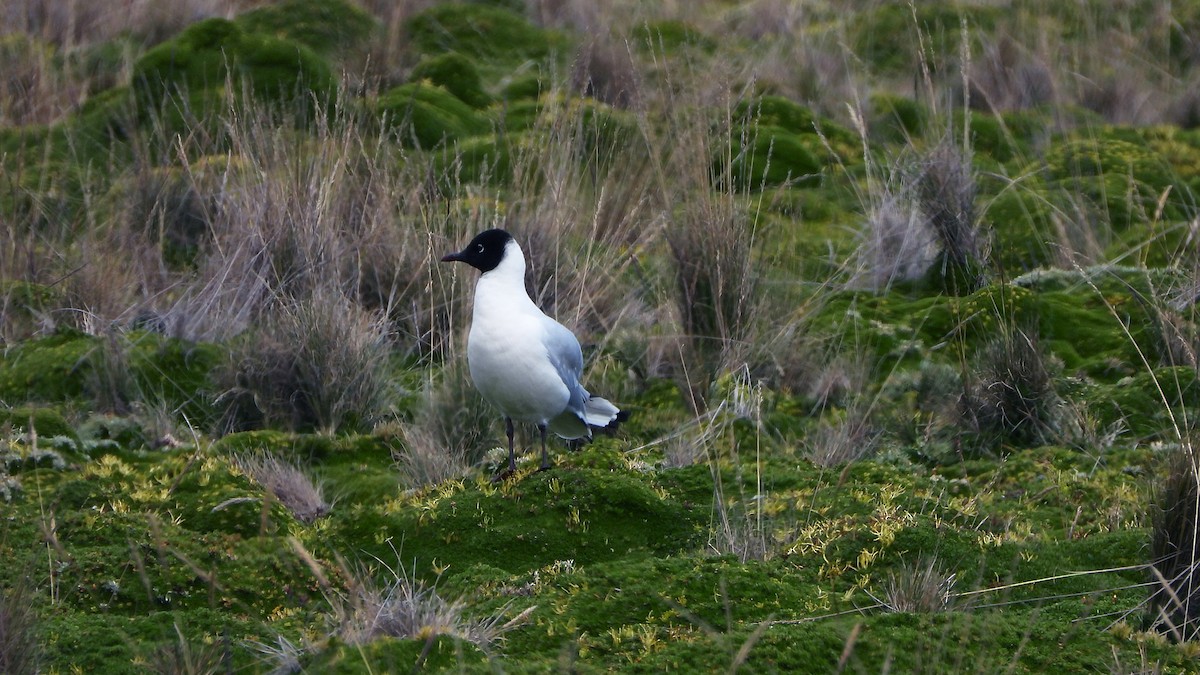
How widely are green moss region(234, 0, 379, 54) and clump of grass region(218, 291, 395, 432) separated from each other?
5449 mm

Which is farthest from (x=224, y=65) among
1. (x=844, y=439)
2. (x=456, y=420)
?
(x=844, y=439)

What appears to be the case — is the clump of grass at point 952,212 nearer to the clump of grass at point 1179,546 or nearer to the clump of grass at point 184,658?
the clump of grass at point 1179,546

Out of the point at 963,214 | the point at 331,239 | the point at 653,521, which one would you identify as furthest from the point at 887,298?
the point at 653,521

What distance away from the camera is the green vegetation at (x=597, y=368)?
410 cm

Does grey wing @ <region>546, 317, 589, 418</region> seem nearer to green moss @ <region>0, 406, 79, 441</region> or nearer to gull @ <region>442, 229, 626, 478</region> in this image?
gull @ <region>442, 229, 626, 478</region>

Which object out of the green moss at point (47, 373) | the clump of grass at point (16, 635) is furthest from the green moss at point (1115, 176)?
the clump of grass at point (16, 635)

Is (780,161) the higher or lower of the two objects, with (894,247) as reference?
lower

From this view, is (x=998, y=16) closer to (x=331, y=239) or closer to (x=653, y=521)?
(x=331, y=239)

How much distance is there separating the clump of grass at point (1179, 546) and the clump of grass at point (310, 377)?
12.1 feet

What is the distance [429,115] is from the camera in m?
10.2

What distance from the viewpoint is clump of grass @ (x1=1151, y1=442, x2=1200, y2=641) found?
4086mm

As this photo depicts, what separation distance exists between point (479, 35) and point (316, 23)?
149 centimetres

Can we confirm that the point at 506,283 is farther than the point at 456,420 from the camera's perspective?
No

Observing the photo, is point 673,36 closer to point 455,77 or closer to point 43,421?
point 455,77
